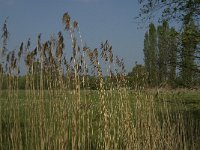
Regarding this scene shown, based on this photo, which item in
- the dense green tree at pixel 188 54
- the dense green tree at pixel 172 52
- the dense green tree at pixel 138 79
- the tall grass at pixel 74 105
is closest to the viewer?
the tall grass at pixel 74 105

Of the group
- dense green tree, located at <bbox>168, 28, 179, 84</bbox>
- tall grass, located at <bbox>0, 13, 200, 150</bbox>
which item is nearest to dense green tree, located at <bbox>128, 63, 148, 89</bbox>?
tall grass, located at <bbox>0, 13, 200, 150</bbox>

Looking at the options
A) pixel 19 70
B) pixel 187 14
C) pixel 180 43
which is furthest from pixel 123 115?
pixel 187 14

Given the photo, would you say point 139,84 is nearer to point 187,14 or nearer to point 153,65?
point 153,65

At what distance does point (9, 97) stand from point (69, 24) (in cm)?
170

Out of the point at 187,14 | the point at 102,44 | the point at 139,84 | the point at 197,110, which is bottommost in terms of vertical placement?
the point at 197,110

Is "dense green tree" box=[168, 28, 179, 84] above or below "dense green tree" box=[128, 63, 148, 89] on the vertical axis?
above

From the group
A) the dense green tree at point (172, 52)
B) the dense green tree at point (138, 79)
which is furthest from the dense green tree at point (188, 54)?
the dense green tree at point (138, 79)

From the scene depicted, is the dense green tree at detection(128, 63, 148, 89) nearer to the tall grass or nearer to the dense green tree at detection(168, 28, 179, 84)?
the tall grass

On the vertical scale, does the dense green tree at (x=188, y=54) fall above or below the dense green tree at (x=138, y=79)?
above

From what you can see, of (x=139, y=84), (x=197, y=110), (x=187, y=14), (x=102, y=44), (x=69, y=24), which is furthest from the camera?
(x=197, y=110)

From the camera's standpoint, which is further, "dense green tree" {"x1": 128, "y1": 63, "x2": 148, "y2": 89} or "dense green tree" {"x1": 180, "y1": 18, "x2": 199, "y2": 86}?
"dense green tree" {"x1": 180, "y1": 18, "x2": 199, "y2": 86}

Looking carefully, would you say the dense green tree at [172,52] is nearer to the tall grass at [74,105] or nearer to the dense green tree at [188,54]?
the dense green tree at [188,54]

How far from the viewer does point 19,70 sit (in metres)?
4.39

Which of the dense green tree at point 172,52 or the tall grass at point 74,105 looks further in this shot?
the dense green tree at point 172,52
